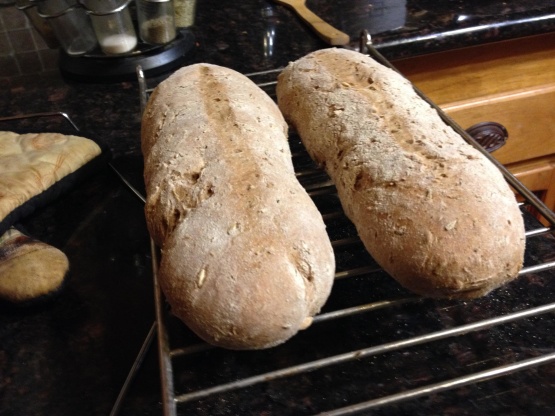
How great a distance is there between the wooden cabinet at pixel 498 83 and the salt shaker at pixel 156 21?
0.48 m

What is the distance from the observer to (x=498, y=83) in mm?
1279

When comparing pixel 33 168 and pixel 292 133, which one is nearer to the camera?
pixel 33 168

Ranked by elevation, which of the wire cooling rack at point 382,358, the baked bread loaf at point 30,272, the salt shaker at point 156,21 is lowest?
the wire cooling rack at point 382,358

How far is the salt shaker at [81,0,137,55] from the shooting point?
3.57 ft

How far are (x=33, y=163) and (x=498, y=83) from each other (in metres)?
1.00

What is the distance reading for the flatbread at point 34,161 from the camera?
0.79 m


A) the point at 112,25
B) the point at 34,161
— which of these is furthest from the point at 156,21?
the point at 34,161

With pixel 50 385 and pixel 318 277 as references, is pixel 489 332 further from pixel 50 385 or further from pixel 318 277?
pixel 50 385

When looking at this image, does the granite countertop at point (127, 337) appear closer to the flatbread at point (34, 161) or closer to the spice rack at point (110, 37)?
the flatbread at point (34, 161)

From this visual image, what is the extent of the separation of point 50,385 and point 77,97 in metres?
0.69

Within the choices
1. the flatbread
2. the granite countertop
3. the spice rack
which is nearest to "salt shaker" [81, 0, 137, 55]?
the spice rack

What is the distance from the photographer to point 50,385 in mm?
620

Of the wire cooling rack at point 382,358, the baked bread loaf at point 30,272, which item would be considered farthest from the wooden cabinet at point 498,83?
the baked bread loaf at point 30,272

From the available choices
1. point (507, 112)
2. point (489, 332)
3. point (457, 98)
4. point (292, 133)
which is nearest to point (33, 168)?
point (292, 133)
